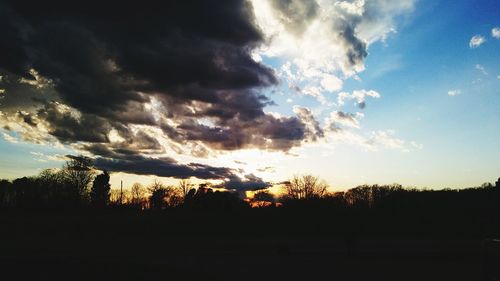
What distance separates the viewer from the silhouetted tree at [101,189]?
72.1 metres

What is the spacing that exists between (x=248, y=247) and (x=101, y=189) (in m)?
58.1

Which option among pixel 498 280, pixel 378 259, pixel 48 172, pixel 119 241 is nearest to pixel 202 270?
pixel 378 259

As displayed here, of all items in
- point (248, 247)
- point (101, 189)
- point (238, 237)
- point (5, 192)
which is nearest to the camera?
point (248, 247)

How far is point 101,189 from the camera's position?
73375 millimetres

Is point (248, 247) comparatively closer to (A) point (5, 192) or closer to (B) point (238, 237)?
(B) point (238, 237)

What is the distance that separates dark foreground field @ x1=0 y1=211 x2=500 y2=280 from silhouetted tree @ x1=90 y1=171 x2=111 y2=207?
72.3ft

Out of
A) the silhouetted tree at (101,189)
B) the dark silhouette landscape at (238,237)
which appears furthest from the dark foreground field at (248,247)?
the silhouetted tree at (101,189)

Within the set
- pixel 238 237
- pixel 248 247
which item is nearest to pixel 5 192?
pixel 238 237

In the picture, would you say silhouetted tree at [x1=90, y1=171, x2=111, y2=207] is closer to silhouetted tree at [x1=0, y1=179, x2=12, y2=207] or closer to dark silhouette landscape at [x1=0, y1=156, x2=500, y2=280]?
dark silhouette landscape at [x1=0, y1=156, x2=500, y2=280]

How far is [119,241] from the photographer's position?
3228 cm

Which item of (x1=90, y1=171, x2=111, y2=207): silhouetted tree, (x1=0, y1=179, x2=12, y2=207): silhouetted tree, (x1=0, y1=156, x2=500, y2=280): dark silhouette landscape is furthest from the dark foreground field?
(x1=0, y1=179, x2=12, y2=207): silhouetted tree

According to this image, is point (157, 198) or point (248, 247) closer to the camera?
point (248, 247)

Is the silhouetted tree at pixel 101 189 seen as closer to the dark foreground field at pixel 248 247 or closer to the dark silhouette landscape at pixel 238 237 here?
the dark silhouette landscape at pixel 238 237

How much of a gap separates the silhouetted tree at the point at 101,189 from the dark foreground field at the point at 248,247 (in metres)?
22.0
